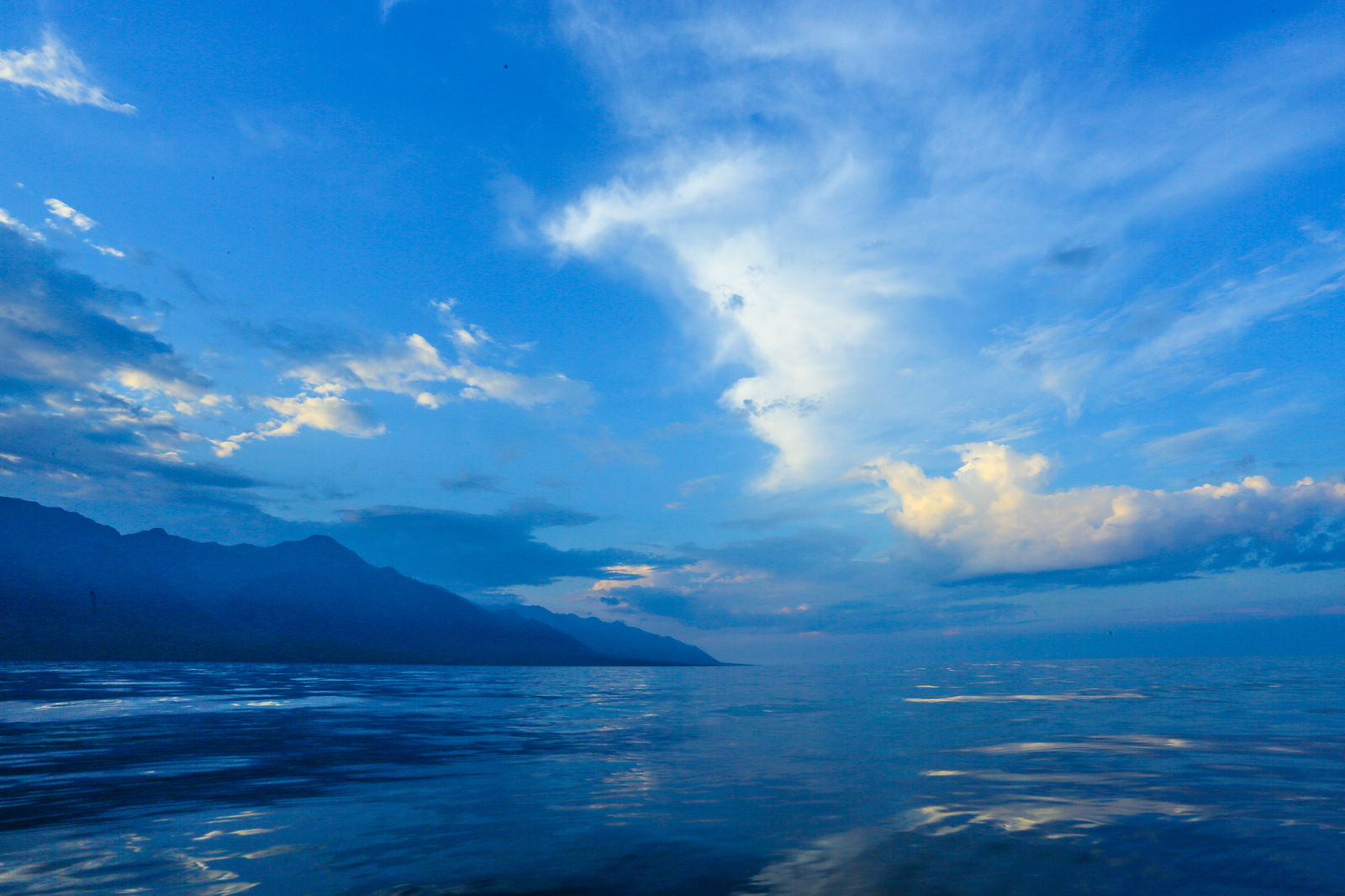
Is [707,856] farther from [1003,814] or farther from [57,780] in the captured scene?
[57,780]

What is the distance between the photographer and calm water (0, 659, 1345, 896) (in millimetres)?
8344

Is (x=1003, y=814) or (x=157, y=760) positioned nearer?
(x=1003, y=814)

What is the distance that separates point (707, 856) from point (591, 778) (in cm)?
688

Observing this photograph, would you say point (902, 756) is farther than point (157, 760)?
Yes

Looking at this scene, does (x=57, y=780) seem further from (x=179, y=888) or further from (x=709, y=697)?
(x=709, y=697)

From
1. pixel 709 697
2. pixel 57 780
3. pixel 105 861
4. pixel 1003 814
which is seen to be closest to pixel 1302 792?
pixel 1003 814

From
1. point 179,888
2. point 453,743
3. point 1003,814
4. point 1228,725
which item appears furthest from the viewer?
point 1228,725

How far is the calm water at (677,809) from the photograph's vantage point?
834cm

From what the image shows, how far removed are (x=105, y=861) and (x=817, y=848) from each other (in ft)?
33.2

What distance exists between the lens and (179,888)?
8.00 metres

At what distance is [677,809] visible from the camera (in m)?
12.2

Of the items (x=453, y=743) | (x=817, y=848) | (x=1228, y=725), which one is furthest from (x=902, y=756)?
(x=1228, y=725)

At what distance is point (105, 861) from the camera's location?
8.91 metres

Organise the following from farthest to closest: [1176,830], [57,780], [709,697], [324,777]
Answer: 1. [709,697]
2. [324,777]
3. [57,780]
4. [1176,830]
